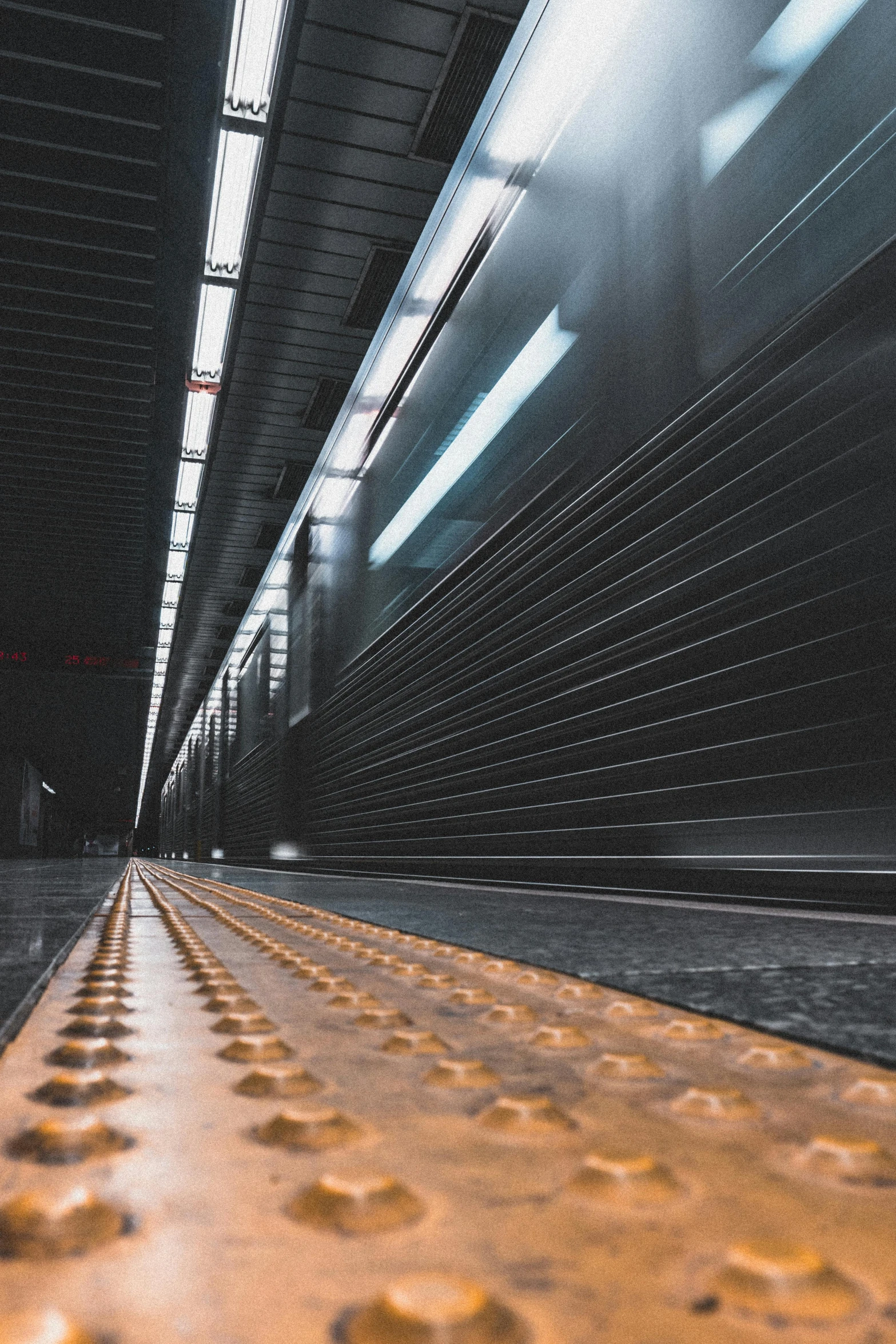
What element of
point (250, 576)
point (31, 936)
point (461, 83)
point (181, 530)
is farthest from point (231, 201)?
point (250, 576)

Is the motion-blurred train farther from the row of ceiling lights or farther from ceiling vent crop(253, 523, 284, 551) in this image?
ceiling vent crop(253, 523, 284, 551)

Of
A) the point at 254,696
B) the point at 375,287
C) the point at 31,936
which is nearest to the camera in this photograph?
the point at 31,936

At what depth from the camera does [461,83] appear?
5.59 m

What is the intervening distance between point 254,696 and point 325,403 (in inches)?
345

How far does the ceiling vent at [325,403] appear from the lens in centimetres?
937

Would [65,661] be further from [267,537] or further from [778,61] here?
[778,61]

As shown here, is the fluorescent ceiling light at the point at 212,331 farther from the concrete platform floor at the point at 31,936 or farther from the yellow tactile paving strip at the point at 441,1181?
the yellow tactile paving strip at the point at 441,1181

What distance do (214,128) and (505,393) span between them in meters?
2.81

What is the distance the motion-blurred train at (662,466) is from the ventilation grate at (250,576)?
825 cm

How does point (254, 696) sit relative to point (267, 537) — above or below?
below

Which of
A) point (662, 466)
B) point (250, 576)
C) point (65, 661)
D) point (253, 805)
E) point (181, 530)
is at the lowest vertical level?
point (253, 805)

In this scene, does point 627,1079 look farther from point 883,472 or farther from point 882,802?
point 883,472

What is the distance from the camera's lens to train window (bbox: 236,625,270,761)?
52.1 feet

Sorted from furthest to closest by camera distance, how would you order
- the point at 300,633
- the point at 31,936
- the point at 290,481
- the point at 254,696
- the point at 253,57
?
the point at 254,696
the point at 300,633
the point at 290,481
the point at 253,57
the point at 31,936
